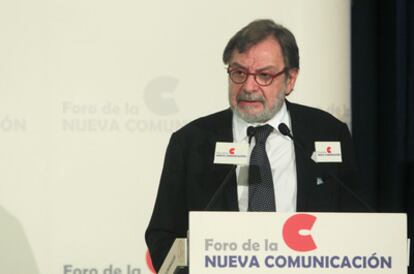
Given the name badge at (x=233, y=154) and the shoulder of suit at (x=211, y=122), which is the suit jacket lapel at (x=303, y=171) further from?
the name badge at (x=233, y=154)

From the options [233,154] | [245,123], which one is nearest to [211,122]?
[245,123]

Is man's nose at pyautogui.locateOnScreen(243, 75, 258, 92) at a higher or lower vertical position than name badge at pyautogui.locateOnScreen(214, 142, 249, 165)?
higher

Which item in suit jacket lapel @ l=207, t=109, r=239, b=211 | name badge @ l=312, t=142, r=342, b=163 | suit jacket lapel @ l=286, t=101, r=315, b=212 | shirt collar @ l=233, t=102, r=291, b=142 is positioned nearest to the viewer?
name badge @ l=312, t=142, r=342, b=163

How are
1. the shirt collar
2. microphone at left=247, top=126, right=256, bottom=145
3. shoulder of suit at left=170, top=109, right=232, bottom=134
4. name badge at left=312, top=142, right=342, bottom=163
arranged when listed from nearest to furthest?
microphone at left=247, top=126, right=256, bottom=145
name badge at left=312, top=142, right=342, bottom=163
the shirt collar
shoulder of suit at left=170, top=109, right=232, bottom=134

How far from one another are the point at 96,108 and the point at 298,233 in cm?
188

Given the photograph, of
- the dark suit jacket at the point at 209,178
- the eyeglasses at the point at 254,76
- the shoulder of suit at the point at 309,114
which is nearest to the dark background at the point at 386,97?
the shoulder of suit at the point at 309,114

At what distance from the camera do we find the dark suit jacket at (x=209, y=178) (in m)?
3.03

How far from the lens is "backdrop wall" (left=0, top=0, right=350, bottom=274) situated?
3.64 meters

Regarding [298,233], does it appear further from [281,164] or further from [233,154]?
[281,164]

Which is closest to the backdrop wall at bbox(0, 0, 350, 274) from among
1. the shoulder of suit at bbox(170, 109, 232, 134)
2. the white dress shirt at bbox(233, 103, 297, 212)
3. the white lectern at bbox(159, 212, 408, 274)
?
the shoulder of suit at bbox(170, 109, 232, 134)

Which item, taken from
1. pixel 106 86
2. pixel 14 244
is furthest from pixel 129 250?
pixel 106 86

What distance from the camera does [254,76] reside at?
10.8 feet

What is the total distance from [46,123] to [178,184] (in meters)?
0.89

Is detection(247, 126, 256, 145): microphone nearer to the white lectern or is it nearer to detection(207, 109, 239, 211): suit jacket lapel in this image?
detection(207, 109, 239, 211): suit jacket lapel
